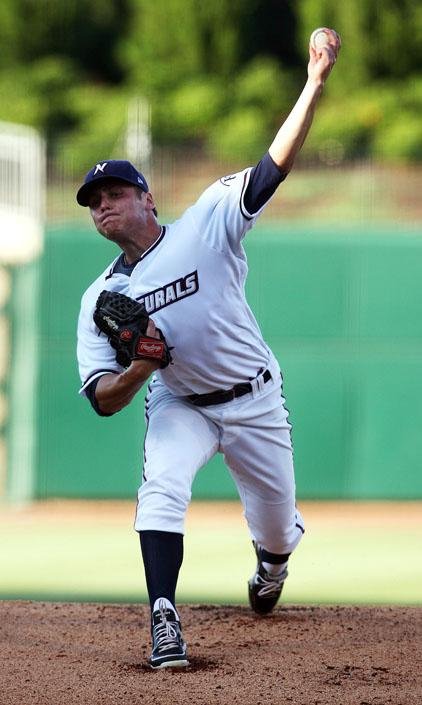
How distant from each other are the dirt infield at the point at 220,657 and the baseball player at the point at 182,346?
0.78 feet

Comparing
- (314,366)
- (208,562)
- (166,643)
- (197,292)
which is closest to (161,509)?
(166,643)

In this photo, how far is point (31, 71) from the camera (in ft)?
98.9

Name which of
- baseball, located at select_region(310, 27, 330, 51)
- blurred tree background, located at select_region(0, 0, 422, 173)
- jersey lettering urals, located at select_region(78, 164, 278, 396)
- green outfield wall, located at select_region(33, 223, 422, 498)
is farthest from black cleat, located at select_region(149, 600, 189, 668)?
blurred tree background, located at select_region(0, 0, 422, 173)

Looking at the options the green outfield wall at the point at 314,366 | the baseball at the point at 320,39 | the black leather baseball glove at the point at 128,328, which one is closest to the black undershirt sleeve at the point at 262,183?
the baseball at the point at 320,39

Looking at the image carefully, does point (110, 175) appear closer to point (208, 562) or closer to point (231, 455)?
point (231, 455)

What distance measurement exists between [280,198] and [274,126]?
11.9 m

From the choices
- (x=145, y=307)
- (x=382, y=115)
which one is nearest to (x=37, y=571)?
(x=145, y=307)

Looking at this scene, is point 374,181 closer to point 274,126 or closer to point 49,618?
point 49,618

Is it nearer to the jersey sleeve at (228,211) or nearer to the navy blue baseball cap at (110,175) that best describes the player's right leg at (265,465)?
the jersey sleeve at (228,211)

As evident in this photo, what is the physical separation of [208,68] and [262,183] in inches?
1021

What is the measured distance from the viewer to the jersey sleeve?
170 inches

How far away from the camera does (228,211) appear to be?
14.3ft

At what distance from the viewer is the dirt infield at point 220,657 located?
3.77 m

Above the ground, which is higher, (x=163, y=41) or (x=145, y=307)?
(x=163, y=41)
